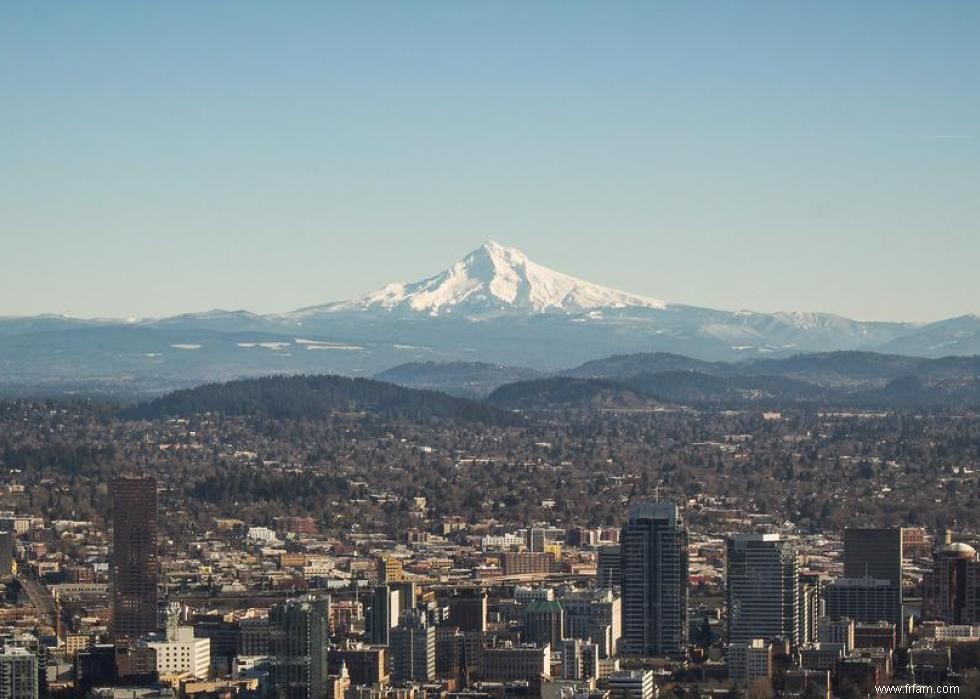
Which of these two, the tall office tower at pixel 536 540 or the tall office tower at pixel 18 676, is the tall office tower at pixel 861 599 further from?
the tall office tower at pixel 536 540

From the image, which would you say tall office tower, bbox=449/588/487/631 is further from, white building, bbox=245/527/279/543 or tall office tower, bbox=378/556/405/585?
white building, bbox=245/527/279/543

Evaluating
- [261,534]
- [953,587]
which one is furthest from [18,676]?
[261,534]

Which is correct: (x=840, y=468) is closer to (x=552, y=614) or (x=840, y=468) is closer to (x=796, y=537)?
(x=796, y=537)

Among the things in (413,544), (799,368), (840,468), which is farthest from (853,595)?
(799,368)

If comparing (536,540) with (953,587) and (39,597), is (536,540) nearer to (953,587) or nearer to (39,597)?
(39,597)

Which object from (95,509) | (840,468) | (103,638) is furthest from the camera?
(840,468)

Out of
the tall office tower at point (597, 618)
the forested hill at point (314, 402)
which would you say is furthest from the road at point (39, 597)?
the forested hill at point (314, 402)
